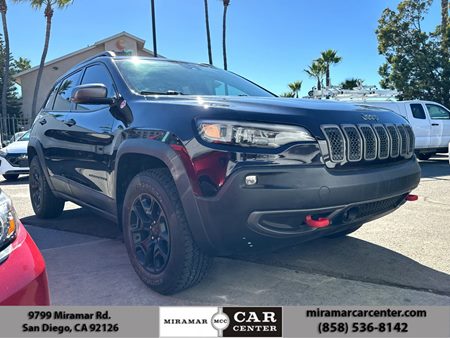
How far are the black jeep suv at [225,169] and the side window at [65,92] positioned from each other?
1.09 m

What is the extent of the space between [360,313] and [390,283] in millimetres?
757

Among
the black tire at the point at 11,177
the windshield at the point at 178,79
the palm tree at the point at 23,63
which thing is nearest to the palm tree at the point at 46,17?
the black tire at the point at 11,177

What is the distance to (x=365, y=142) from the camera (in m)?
2.57

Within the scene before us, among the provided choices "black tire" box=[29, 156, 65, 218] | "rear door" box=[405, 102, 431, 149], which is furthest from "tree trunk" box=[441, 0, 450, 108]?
"black tire" box=[29, 156, 65, 218]

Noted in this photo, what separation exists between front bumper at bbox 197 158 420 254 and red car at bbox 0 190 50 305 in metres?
0.90

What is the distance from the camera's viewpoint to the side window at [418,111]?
1225 cm

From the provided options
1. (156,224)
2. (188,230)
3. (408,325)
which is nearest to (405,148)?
(408,325)

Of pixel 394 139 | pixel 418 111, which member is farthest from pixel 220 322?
pixel 418 111

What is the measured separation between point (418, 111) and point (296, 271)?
426 inches

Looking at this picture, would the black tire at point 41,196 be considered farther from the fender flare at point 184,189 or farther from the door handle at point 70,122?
the fender flare at point 184,189

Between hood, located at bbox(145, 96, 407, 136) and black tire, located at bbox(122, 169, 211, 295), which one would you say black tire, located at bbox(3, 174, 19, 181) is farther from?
hood, located at bbox(145, 96, 407, 136)

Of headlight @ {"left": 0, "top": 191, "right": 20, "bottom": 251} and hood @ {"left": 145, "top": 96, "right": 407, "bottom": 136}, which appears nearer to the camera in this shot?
headlight @ {"left": 0, "top": 191, "right": 20, "bottom": 251}

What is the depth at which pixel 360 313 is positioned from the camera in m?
2.32

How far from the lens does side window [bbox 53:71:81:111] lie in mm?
4359
